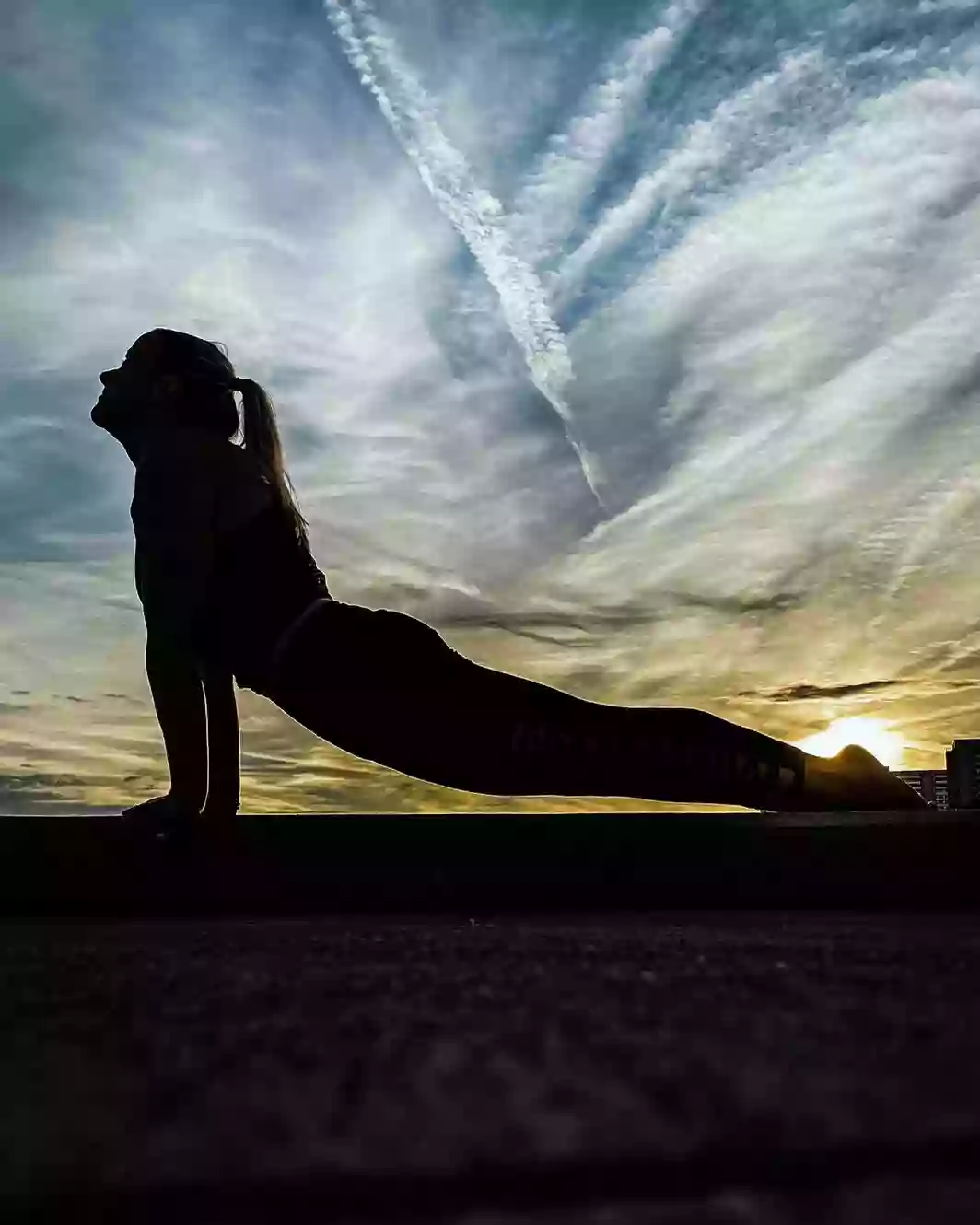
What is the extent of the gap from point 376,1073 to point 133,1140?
0.39 ft

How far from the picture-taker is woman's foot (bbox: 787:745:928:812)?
2.34 meters

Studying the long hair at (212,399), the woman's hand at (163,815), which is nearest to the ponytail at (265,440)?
the long hair at (212,399)

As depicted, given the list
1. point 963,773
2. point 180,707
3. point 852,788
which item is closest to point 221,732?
point 180,707

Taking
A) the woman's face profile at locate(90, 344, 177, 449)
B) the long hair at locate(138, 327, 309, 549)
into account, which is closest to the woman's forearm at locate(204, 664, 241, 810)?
the long hair at locate(138, 327, 309, 549)

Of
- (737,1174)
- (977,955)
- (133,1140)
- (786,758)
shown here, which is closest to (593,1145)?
(737,1174)

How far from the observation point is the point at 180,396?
287 cm

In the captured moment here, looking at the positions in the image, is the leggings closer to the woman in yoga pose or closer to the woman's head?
the woman in yoga pose

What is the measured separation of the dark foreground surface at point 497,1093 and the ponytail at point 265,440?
6.32ft

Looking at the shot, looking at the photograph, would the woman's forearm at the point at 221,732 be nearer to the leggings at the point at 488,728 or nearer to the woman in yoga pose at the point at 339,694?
the woman in yoga pose at the point at 339,694

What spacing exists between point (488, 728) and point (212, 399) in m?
1.17

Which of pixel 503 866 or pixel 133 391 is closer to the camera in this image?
pixel 503 866

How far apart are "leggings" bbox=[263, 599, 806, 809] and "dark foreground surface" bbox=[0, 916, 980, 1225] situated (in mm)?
1282

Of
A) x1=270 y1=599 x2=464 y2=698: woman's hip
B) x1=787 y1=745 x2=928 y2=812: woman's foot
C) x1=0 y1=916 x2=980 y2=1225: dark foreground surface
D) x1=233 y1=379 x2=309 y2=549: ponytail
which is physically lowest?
x1=0 y1=916 x2=980 y2=1225: dark foreground surface

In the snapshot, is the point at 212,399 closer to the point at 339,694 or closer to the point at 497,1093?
the point at 339,694
